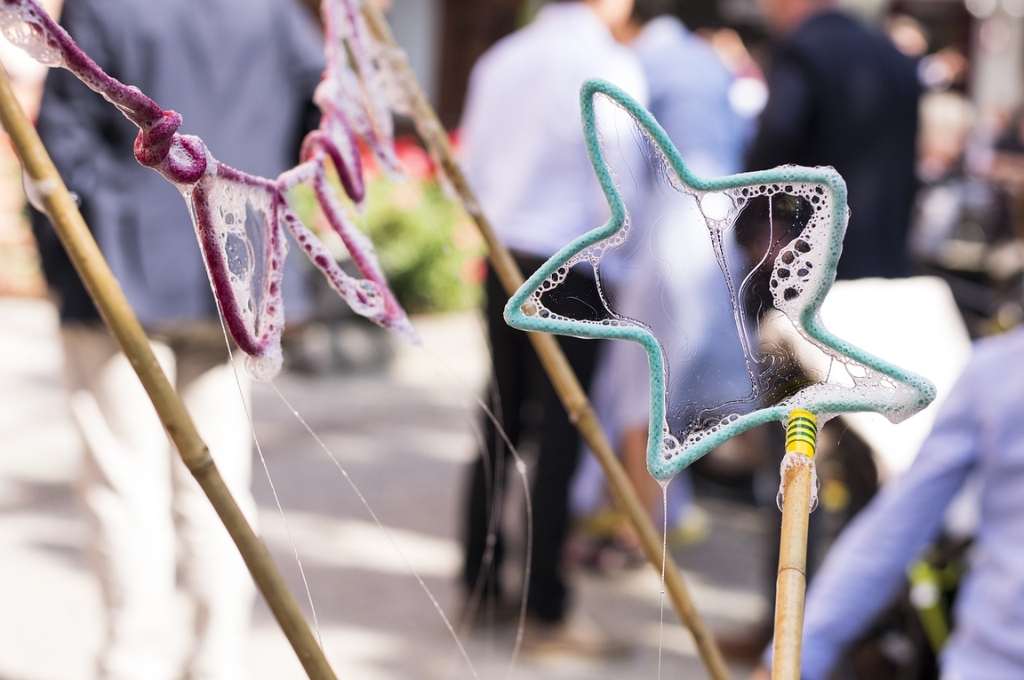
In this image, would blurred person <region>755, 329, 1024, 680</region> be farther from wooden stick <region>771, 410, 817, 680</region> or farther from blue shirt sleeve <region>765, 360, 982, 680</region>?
wooden stick <region>771, 410, 817, 680</region>

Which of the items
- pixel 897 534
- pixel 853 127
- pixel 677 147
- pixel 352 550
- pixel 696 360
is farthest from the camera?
pixel 352 550

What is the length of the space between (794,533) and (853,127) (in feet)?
6.95

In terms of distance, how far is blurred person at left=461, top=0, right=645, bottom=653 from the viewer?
108 inches

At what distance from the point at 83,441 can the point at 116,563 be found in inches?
8.0

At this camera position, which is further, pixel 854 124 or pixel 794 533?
pixel 854 124

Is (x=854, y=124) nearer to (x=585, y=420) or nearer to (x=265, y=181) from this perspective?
(x=585, y=420)

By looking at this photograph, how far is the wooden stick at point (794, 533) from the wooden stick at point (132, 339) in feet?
0.99

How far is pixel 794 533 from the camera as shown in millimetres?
729

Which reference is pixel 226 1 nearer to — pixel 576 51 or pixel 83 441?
pixel 83 441

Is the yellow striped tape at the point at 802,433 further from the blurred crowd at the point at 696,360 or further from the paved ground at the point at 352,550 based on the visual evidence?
the paved ground at the point at 352,550

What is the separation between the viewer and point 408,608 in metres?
3.07

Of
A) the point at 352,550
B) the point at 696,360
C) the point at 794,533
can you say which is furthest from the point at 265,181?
the point at 352,550

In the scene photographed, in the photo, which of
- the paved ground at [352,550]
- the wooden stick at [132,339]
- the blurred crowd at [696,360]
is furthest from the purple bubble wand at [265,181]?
the paved ground at [352,550]

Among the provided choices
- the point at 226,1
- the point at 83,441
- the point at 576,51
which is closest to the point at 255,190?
the point at 83,441
